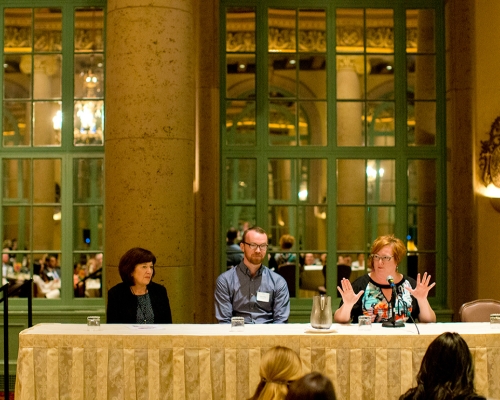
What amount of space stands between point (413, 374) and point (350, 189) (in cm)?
378

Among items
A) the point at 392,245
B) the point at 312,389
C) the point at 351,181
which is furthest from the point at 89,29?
the point at 312,389

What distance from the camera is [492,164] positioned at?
7.34 m

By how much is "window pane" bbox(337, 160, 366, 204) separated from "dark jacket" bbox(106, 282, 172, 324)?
320 centimetres

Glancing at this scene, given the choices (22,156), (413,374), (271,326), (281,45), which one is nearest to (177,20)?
(281,45)

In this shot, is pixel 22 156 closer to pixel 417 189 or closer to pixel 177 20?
pixel 177 20

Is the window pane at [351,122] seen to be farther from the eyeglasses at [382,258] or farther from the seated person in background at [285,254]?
the eyeglasses at [382,258]

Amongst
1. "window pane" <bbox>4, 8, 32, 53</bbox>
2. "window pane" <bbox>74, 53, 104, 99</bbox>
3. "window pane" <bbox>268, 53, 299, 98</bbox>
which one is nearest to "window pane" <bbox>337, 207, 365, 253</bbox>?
"window pane" <bbox>268, 53, 299, 98</bbox>

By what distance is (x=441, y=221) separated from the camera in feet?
26.2

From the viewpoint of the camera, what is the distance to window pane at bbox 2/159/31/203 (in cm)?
788

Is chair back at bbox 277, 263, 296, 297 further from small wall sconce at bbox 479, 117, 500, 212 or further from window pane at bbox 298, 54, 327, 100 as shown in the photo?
small wall sconce at bbox 479, 117, 500, 212

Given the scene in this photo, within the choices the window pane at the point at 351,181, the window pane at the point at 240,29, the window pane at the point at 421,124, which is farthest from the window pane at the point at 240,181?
the window pane at the point at 421,124

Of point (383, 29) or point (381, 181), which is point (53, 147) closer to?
point (381, 181)

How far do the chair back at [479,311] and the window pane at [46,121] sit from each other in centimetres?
428

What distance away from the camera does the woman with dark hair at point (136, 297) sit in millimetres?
5082
